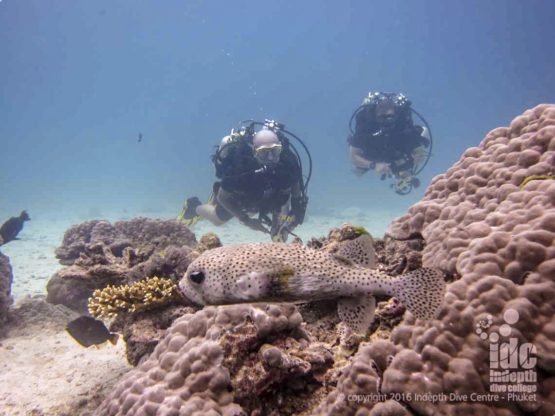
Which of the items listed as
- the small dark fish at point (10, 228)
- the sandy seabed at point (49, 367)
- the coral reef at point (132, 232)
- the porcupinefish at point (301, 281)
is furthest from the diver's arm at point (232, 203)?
the porcupinefish at point (301, 281)

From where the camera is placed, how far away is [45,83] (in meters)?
132

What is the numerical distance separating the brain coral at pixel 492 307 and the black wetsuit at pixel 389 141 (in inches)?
406

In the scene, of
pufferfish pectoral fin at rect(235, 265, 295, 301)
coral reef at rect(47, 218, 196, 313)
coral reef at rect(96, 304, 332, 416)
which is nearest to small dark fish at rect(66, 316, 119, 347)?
coral reef at rect(47, 218, 196, 313)

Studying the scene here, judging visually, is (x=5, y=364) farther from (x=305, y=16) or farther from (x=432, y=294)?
(x=305, y=16)

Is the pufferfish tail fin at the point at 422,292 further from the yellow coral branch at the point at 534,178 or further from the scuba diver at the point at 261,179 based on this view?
the scuba diver at the point at 261,179

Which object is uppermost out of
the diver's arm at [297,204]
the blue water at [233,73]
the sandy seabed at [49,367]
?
the blue water at [233,73]

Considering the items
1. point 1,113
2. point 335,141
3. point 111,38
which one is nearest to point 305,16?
point 335,141

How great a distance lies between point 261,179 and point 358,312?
6.98 meters

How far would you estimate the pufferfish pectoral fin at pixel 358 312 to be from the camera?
2.65 meters

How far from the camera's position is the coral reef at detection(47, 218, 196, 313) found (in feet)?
16.2

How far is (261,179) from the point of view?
30.9 ft

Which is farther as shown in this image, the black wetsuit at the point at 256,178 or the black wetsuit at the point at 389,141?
the black wetsuit at the point at 389,141

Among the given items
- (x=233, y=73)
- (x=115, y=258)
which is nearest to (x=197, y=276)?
(x=115, y=258)

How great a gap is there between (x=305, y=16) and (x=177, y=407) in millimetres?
166978
